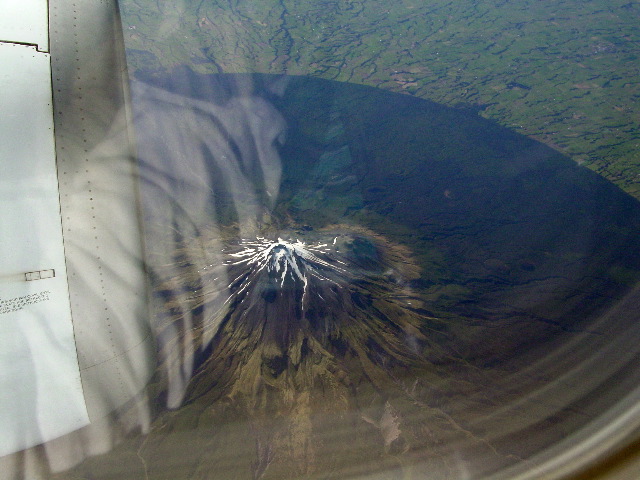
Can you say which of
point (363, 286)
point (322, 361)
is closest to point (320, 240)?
point (363, 286)

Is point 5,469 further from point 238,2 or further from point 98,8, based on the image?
point 238,2

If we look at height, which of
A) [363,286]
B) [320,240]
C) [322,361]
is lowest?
[322,361]

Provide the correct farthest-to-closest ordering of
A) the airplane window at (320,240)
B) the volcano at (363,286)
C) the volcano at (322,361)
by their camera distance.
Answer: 1. the volcano at (322,361)
2. the volcano at (363,286)
3. the airplane window at (320,240)

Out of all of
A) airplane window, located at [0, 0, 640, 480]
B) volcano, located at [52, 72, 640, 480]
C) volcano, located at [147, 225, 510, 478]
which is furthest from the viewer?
volcano, located at [147, 225, 510, 478]

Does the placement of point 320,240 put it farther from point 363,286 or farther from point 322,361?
point 322,361

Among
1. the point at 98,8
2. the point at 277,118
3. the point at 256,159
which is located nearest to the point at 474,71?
the point at 277,118

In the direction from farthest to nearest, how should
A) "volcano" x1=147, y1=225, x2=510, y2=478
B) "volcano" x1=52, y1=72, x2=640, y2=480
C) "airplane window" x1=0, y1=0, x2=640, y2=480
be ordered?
"volcano" x1=147, y1=225, x2=510, y2=478
"volcano" x1=52, y1=72, x2=640, y2=480
"airplane window" x1=0, y1=0, x2=640, y2=480

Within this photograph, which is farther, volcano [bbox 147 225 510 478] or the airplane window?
volcano [bbox 147 225 510 478]

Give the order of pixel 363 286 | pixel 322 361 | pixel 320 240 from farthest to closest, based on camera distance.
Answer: pixel 320 240
pixel 363 286
pixel 322 361

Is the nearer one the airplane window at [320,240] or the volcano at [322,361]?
the airplane window at [320,240]
